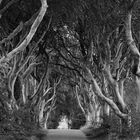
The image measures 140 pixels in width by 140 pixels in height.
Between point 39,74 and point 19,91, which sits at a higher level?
point 39,74

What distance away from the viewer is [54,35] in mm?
21438

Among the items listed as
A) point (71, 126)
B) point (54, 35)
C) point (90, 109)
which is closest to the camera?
point (54, 35)

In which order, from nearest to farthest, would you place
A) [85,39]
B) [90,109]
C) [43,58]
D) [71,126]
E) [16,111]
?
[16,111] < [85,39] < [43,58] < [90,109] < [71,126]

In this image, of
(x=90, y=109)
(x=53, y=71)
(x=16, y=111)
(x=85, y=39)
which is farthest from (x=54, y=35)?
(x=90, y=109)

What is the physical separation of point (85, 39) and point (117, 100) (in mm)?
4973

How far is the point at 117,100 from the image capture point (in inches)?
628

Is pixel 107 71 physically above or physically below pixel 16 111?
above

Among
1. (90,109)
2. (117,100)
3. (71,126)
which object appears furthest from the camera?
(71,126)

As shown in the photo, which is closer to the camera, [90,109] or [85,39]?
[85,39]

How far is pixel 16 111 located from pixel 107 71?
5.35 metres

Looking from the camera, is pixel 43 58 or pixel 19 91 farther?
pixel 43 58

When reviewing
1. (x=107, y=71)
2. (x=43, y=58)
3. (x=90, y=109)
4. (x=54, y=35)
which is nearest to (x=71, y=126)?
(x=90, y=109)

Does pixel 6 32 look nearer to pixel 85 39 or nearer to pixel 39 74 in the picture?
pixel 85 39

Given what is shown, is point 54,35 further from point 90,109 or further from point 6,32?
point 90,109
